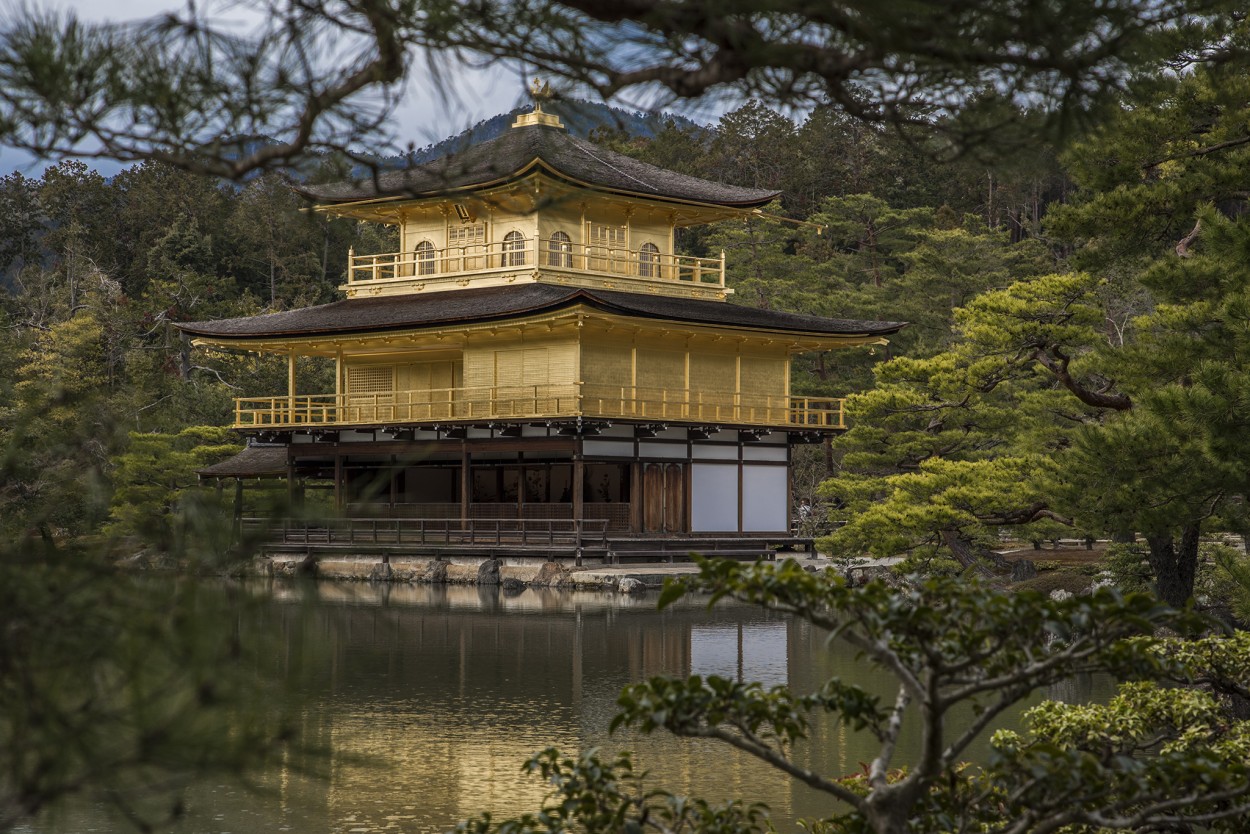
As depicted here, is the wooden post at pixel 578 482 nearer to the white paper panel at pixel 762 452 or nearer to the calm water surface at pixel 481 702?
the white paper panel at pixel 762 452

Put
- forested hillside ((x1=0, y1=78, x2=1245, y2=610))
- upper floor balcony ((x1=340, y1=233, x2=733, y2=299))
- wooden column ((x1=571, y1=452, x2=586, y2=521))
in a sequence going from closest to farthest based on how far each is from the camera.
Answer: forested hillside ((x1=0, y1=78, x2=1245, y2=610))
wooden column ((x1=571, y1=452, x2=586, y2=521))
upper floor balcony ((x1=340, y1=233, x2=733, y2=299))

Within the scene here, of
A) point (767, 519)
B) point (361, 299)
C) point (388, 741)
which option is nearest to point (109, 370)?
point (361, 299)

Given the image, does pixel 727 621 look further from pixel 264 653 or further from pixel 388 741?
pixel 264 653

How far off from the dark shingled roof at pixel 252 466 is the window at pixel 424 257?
15.7 feet

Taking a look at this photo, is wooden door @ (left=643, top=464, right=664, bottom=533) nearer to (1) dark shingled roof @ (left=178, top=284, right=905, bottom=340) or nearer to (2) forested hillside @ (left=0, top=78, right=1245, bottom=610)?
(1) dark shingled roof @ (left=178, top=284, right=905, bottom=340)

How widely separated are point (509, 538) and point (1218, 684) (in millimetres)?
20138

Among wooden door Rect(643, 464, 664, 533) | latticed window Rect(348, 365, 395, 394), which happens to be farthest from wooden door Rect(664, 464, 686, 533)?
latticed window Rect(348, 365, 395, 394)

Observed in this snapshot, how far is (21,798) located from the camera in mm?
2562

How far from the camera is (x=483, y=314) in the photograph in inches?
1067

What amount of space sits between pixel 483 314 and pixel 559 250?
3.22m

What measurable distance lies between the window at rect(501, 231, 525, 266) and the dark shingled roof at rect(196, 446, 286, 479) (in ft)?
20.4

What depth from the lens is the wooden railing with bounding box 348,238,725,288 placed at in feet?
97.3

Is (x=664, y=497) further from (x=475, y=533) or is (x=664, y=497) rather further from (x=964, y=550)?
(x=964, y=550)

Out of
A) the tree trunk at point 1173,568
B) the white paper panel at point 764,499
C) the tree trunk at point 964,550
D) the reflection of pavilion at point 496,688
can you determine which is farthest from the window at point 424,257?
the tree trunk at point 1173,568
